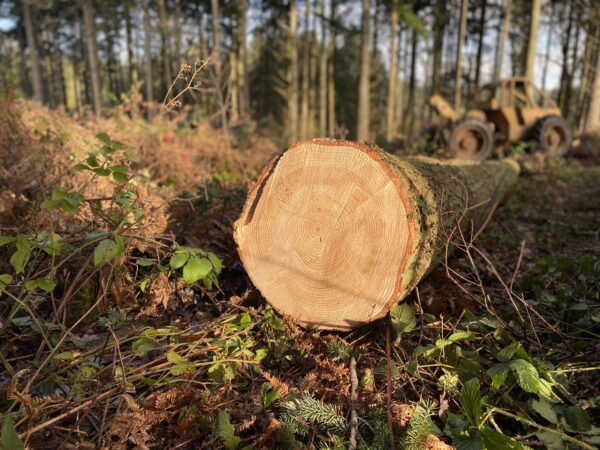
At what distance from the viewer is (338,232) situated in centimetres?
245

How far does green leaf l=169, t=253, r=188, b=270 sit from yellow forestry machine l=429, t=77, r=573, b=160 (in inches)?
354

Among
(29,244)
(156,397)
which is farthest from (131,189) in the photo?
(156,397)

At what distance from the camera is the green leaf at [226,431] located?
176cm

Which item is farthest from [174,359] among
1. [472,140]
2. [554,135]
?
[554,135]

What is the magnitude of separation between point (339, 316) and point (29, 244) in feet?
5.80

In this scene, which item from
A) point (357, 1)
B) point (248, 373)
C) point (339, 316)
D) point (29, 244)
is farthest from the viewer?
point (357, 1)

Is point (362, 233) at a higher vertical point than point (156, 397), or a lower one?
higher

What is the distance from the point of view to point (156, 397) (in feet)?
6.47

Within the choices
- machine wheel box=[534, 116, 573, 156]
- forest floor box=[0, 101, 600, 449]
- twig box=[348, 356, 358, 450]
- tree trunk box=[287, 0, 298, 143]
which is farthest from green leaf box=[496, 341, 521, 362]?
tree trunk box=[287, 0, 298, 143]

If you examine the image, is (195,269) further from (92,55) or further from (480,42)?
(480,42)

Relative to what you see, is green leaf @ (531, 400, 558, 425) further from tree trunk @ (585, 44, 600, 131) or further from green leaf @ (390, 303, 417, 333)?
tree trunk @ (585, 44, 600, 131)

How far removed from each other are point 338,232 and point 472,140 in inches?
349

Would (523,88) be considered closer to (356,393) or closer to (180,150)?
(180,150)

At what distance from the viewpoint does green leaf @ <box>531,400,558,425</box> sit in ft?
5.74
